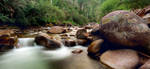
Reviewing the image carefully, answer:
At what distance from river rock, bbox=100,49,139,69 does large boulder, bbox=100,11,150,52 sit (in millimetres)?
383

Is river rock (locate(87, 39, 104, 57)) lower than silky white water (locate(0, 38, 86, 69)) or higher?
higher

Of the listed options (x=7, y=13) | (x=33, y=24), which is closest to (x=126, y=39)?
(x=7, y=13)

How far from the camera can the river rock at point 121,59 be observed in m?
3.47

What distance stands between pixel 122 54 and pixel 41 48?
16.0 feet

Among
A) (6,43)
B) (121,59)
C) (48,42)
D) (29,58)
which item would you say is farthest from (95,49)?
(6,43)

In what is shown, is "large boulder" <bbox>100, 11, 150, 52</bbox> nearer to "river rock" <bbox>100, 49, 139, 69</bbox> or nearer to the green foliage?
"river rock" <bbox>100, 49, 139, 69</bbox>

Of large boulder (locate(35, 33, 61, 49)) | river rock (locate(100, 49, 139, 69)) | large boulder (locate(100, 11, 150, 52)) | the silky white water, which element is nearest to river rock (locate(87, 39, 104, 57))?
river rock (locate(100, 49, 139, 69))

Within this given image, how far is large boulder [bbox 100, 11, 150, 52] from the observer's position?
3686 mm

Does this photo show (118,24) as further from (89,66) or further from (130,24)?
(89,66)

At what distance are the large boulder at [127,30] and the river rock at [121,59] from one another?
0.38m

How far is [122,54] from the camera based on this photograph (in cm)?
395

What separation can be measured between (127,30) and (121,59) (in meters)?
1.22

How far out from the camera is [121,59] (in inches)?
147

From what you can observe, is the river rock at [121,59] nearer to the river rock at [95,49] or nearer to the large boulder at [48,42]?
the river rock at [95,49]
